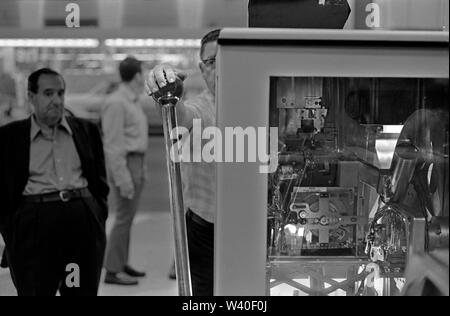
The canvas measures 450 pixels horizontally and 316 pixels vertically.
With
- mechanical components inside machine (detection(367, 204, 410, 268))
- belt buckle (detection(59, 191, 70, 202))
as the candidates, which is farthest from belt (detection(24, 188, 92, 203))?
mechanical components inside machine (detection(367, 204, 410, 268))

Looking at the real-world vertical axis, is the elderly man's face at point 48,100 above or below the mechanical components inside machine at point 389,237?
above

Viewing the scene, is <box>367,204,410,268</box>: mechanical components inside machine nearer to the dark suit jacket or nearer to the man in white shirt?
the dark suit jacket

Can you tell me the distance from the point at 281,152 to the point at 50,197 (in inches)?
42.4

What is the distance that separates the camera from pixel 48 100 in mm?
2033

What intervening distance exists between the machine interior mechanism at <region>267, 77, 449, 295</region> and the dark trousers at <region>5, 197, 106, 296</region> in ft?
2.89

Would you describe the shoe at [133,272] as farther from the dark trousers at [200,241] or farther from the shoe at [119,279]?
the dark trousers at [200,241]

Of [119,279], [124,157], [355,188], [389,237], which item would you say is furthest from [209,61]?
[119,279]

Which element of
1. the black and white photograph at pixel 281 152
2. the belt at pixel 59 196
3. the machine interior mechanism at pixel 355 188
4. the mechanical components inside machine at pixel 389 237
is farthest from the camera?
the belt at pixel 59 196

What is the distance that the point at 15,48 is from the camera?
1.98 meters

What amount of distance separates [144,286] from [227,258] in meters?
2.09

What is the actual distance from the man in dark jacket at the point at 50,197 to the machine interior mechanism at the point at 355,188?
88 centimetres

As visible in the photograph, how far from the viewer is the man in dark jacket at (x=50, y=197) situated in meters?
1.87

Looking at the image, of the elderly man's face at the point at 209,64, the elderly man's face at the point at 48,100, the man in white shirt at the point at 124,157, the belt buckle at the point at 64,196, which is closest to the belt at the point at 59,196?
the belt buckle at the point at 64,196

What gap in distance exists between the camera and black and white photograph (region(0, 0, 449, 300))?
0.97m
